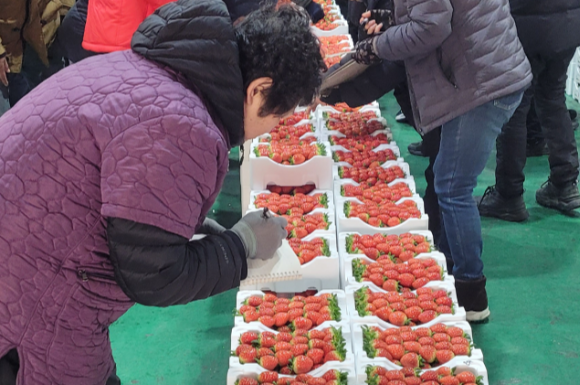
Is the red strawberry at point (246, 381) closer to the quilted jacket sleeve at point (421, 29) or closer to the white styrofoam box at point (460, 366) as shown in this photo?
Result: the white styrofoam box at point (460, 366)

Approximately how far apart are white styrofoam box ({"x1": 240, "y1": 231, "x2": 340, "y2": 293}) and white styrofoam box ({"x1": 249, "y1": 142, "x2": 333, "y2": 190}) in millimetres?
643

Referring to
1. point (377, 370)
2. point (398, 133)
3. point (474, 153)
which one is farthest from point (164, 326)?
point (398, 133)

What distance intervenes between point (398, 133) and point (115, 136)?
432cm

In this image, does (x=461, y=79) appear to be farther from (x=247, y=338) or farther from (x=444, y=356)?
(x=247, y=338)

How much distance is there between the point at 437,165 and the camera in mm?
2715

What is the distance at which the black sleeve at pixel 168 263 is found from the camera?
1.17m

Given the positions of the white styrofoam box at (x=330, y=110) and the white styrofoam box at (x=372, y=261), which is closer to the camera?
the white styrofoam box at (x=372, y=261)

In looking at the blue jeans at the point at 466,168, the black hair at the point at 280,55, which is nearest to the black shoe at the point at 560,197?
the blue jeans at the point at 466,168

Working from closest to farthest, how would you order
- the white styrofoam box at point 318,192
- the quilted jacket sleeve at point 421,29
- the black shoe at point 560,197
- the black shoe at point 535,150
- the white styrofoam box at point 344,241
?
the quilted jacket sleeve at point 421,29, the white styrofoam box at point 344,241, the white styrofoam box at point 318,192, the black shoe at point 560,197, the black shoe at point 535,150

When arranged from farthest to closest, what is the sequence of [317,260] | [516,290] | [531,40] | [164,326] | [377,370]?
[531,40], [516,290], [164,326], [317,260], [377,370]

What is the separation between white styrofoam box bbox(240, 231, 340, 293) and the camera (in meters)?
2.47

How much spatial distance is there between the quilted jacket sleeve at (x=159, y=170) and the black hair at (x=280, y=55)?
0.53 feet

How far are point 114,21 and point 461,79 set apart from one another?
5.51ft

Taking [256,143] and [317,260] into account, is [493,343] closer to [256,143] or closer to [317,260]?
[317,260]
